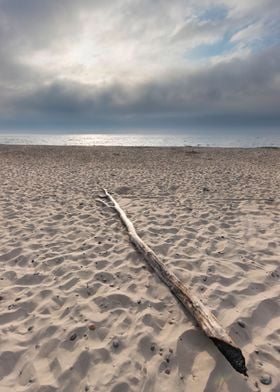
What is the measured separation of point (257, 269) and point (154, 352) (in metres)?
2.97

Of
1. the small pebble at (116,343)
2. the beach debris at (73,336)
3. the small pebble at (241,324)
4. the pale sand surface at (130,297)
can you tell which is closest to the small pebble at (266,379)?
the pale sand surface at (130,297)

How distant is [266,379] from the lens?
317cm

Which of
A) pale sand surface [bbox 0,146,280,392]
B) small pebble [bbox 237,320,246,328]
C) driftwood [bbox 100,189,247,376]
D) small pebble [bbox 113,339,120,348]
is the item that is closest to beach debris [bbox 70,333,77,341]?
pale sand surface [bbox 0,146,280,392]

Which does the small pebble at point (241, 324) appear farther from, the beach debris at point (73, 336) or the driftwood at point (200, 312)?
the beach debris at point (73, 336)

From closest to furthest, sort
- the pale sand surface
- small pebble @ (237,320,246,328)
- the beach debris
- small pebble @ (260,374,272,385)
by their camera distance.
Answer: small pebble @ (260,374,272,385) < the pale sand surface < the beach debris < small pebble @ (237,320,246,328)

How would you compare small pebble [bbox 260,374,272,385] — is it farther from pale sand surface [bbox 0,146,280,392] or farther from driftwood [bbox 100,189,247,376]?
driftwood [bbox 100,189,247,376]

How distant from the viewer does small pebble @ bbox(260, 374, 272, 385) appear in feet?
10.3

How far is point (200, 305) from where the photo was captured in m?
4.13

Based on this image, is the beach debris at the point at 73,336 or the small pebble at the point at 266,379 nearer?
the small pebble at the point at 266,379

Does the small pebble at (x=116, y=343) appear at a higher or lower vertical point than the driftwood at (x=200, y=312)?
lower

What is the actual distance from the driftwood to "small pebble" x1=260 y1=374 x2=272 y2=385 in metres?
0.21

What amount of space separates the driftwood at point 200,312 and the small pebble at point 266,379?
208mm

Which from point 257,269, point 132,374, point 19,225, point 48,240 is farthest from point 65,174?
point 132,374

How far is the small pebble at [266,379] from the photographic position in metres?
3.13
